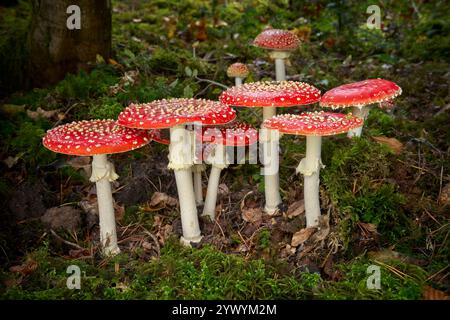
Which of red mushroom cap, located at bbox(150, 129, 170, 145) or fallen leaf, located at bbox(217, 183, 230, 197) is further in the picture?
fallen leaf, located at bbox(217, 183, 230, 197)

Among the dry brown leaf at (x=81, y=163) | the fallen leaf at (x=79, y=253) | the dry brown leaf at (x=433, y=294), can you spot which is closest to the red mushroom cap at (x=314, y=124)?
the dry brown leaf at (x=433, y=294)

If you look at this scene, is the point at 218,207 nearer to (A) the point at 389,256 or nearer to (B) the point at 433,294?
(A) the point at 389,256

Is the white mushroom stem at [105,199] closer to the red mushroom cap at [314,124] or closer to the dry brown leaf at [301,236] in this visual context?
the red mushroom cap at [314,124]

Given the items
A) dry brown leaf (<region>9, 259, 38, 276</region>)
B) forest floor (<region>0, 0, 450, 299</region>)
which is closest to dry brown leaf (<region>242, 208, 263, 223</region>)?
forest floor (<region>0, 0, 450, 299</region>)

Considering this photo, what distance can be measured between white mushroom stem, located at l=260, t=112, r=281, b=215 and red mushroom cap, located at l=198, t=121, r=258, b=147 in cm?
28

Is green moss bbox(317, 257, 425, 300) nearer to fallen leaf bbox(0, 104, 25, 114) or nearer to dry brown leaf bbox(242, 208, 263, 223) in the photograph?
dry brown leaf bbox(242, 208, 263, 223)

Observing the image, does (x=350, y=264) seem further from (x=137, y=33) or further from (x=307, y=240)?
(x=137, y=33)

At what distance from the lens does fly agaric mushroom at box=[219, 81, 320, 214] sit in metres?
3.96

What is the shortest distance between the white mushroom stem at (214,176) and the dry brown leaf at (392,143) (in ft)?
6.18

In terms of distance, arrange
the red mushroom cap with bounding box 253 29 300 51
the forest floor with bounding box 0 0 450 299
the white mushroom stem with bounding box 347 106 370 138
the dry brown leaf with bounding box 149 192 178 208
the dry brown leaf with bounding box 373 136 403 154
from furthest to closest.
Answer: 1. the red mushroom cap with bounding box 253 29 300 51
2. the dry brown leaf with bounding box 373 136 403 154
3. the dry brown leaf with bounding box 149 192 178 208
4. the white mushroom stem with bounding box 347 106 370 138
5. the forest floor with bounding box 0 0 450 299

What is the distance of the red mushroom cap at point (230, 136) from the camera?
159 inches

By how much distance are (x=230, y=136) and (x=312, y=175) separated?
33.1 inches
